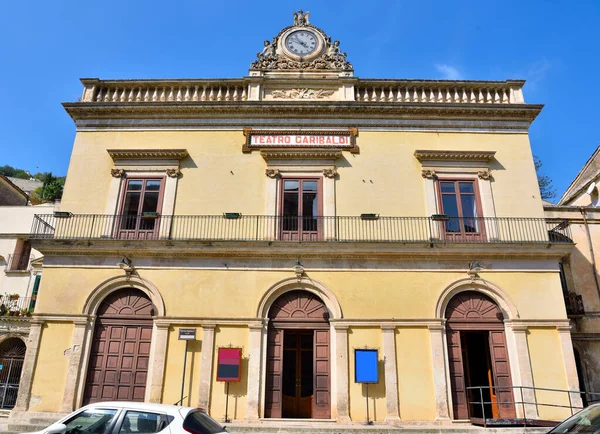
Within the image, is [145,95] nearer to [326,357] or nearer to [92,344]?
[92,344]

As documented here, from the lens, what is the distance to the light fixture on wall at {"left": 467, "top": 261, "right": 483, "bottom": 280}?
581 inches

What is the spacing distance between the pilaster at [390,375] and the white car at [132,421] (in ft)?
24.8

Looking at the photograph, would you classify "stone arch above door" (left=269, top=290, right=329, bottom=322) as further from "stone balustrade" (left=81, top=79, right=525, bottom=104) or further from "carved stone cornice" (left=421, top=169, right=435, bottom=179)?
"stone balustrade" (left=81, top=79, right=525, bottom=104)

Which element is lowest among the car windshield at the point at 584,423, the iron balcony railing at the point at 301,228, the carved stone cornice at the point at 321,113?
the car windshield at the point at 584,423

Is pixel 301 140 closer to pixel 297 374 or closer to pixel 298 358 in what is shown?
pixel 298 358

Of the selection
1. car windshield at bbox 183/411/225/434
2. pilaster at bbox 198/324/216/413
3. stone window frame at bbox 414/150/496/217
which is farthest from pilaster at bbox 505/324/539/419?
car windshield at bbox 183/411/225/434

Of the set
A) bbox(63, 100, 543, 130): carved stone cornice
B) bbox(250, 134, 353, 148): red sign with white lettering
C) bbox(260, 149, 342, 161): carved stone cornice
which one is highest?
bbox(63, 100, 543, 130): carved stone cornice

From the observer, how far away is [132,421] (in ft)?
23.1

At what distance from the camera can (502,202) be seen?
628 inches

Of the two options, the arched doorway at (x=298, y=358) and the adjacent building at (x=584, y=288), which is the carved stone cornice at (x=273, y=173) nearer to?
the arched doorway at (x=298, y=358)

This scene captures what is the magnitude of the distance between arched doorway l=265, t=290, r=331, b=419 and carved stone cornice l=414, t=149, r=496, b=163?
653cm

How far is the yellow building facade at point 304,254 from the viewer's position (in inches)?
544

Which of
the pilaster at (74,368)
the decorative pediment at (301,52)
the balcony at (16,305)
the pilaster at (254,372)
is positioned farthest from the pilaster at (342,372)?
the balcony at (16,305)

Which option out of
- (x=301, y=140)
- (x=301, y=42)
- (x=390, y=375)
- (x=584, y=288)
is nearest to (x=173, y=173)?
(x=301, y=140)
